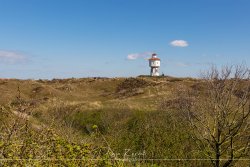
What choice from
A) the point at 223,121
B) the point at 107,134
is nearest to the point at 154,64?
the point at 107,134

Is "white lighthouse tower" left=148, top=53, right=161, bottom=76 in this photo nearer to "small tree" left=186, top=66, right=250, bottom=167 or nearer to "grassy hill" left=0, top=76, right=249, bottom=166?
"grassy hill" left=0, top=76, right=249, bottom=166

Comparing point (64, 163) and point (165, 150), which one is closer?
point (64, 163)

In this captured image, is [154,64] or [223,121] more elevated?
[154,64]

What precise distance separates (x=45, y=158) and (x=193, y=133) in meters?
9.55

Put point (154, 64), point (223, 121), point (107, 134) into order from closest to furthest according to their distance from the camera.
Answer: point (223, 121) < point (107, 134) < point (154, 64)

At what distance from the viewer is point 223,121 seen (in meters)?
12.7

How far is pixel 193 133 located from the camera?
13805 millimetres

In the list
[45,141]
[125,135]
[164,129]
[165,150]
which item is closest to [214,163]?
[165,150]

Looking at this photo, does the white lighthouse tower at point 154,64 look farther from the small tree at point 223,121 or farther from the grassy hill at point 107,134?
the small tree at point 223,121

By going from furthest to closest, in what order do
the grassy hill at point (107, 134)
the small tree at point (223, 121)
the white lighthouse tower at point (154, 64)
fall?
the white lighthouse tower at point (154, 64)
the small tree at point (223, 121)
the grassy hill at point (107, 134)

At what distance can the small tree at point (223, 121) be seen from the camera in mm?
12391

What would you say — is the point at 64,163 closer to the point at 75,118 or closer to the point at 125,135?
the point at 125,135

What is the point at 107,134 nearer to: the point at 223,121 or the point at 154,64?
the point at 223,121

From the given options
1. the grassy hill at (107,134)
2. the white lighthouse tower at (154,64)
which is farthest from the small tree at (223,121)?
the white lighthouse tower at (154,64)
